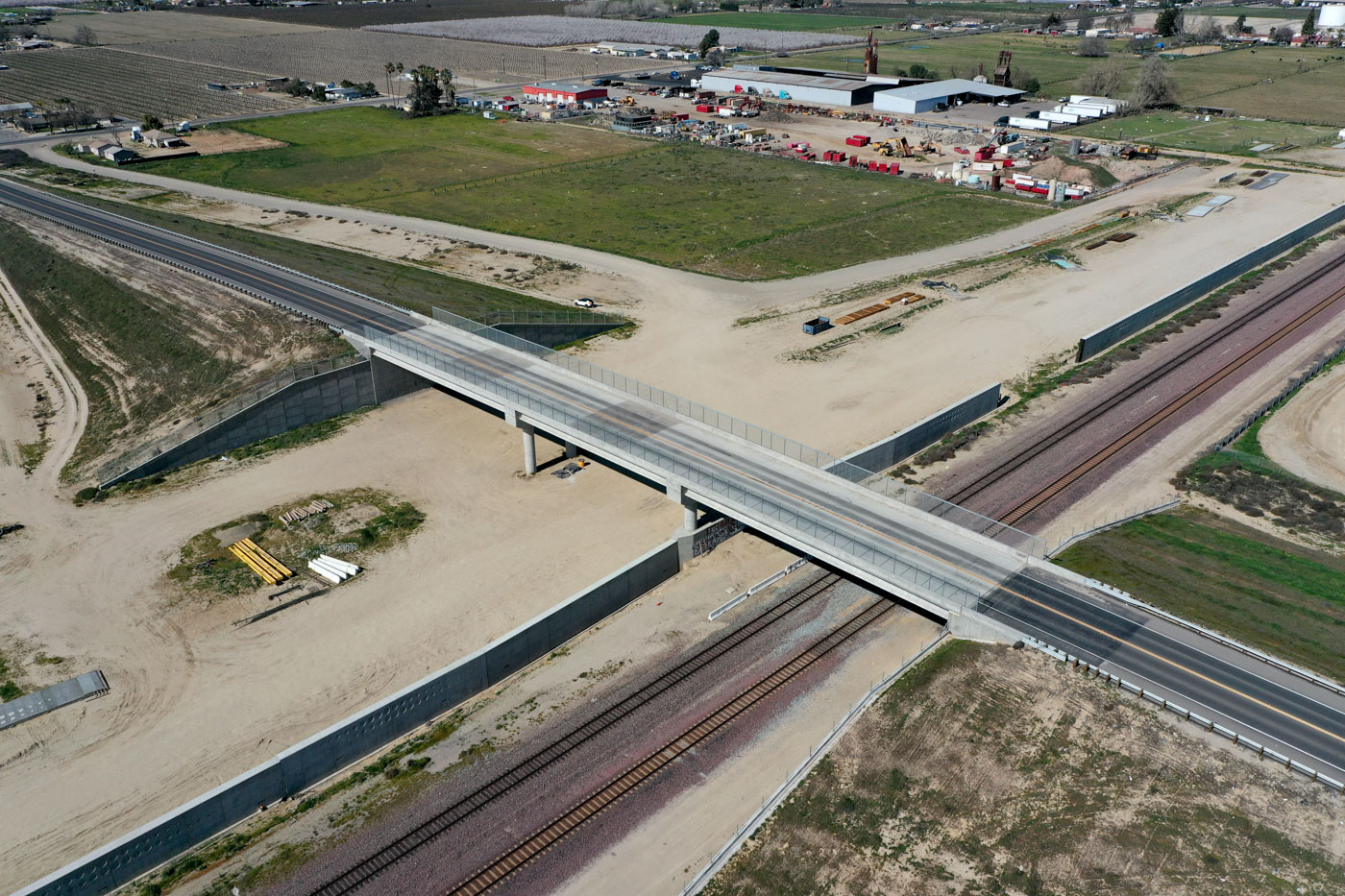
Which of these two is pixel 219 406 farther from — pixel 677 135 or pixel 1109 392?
pixel 677 135

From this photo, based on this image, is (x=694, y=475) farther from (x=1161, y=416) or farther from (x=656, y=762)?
(x=1161, y=416)

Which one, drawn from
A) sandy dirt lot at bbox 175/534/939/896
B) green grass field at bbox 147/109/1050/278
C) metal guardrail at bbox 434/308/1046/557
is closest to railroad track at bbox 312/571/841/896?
sandy dirt lot at bbox 175/534/939/896

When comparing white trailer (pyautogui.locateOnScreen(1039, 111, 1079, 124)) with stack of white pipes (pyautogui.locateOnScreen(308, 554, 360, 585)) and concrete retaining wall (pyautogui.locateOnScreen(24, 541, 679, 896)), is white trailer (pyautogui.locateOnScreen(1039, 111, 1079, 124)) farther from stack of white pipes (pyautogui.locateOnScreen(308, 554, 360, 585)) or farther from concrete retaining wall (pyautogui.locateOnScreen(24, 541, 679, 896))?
stack of white pipes (pyautogui.locateOnScreen(308, 554, 360, 585))

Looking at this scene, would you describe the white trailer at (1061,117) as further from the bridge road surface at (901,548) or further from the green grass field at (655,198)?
the bridge road surface at (901,548)

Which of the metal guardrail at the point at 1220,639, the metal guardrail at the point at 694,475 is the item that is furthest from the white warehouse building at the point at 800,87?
the metal guardrail at the point at 1220,639

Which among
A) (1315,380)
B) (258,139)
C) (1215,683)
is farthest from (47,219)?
(1315,380)

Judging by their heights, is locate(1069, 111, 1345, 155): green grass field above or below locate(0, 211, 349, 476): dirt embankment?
above
